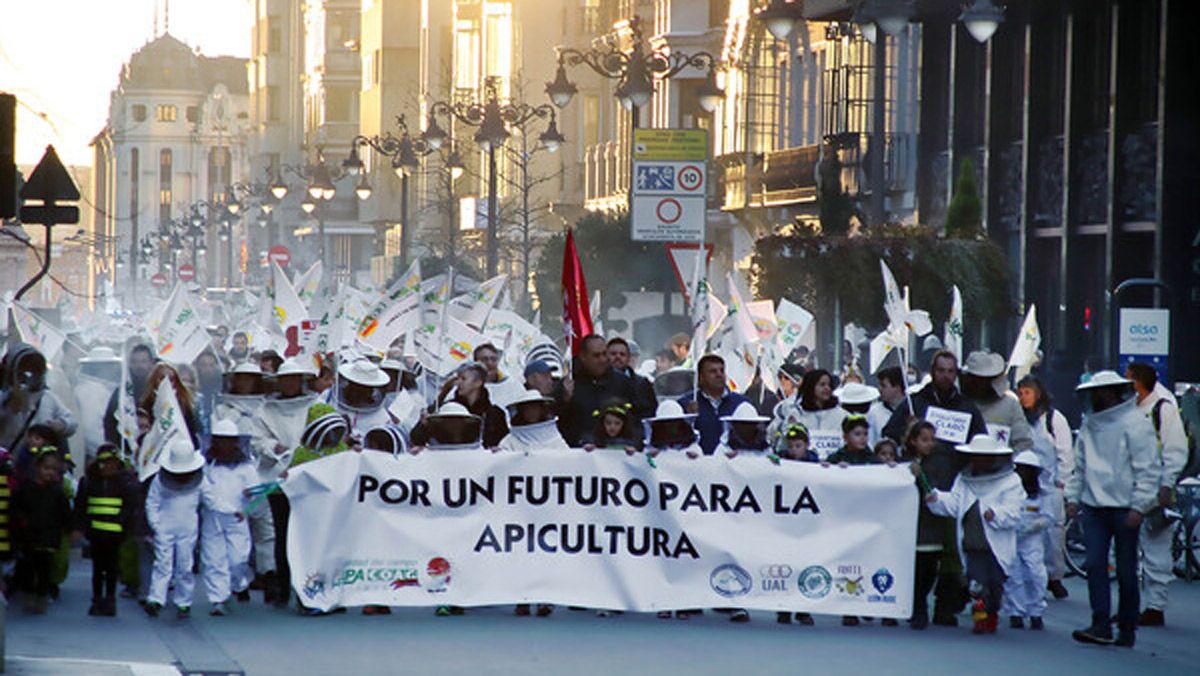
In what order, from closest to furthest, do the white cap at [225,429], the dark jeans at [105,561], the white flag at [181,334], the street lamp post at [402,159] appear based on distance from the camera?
1. the dark jeans at [105,561]
2. the white cap at [225,429]
3. the white flag at [181,334]
4. the street lamp post at [402,159]

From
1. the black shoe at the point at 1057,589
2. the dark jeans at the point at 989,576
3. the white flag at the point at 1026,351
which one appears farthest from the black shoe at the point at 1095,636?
the white flag at the point at 1026,351

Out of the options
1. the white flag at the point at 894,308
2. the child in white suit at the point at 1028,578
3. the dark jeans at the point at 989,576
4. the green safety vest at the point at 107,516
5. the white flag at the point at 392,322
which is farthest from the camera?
the white flag at the point at 392,322

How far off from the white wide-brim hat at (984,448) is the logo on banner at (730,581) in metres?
1.45

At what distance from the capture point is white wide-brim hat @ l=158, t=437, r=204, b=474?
15219 mm

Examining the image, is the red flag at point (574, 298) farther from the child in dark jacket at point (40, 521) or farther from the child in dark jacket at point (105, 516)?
the child in dark jacket at point (40, 521)

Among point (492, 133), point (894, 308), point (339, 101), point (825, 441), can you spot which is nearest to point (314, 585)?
point (825, 441)

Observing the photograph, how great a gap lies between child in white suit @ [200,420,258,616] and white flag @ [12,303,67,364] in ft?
20.7

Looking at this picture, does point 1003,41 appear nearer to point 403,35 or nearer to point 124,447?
point 124,447

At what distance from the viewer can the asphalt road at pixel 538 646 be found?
1313 cm

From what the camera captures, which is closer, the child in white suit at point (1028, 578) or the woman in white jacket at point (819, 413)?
the child in white suit at point (1028, 578)

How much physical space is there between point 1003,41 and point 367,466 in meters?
23.1

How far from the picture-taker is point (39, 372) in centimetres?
1842

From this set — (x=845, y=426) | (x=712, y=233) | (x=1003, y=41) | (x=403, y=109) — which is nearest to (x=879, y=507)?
(x=845, y=426)

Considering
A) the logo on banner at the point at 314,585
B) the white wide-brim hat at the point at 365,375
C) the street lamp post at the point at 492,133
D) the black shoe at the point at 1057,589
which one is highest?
the street lamp post at the point at 492,133
